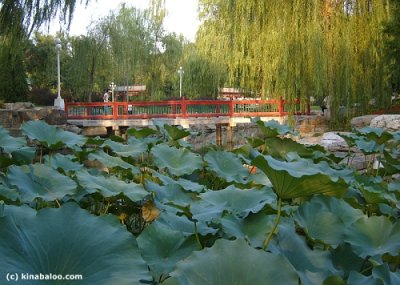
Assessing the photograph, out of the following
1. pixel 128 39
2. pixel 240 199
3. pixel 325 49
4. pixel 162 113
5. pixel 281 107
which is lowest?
pixel 240 199

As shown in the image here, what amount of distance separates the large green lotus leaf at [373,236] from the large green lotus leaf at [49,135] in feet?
3.46

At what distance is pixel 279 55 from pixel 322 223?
28.6 feet

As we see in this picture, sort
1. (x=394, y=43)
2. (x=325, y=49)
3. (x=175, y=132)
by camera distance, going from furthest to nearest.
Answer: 1. (x=325, y=49)
2. (x=394, y=43)
3. (x=175, y=132)

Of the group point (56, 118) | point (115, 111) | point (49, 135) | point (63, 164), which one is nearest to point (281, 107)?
point (115, 111)

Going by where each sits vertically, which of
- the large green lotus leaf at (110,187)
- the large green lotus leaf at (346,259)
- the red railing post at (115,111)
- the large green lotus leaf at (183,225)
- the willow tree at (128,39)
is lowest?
the large green lotus leaf at (346,259)

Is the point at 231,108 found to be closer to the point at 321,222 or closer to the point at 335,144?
the point at 335,144

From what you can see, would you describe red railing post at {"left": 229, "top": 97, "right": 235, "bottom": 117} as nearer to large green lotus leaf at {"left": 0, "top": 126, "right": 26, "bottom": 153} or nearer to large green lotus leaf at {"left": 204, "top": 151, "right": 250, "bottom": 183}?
large green lotus leaf at {"left": 204, "top": 151, "right": 250, "bottom": 183}

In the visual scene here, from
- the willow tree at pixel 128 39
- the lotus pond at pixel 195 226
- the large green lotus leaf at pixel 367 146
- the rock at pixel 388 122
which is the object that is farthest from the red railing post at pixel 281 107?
the lotus pond at pixel 195 226

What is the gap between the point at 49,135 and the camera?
163cm

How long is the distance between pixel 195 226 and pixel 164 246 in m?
0.08

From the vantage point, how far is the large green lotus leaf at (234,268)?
57 centimetres

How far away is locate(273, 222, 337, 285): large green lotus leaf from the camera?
0.76 metres

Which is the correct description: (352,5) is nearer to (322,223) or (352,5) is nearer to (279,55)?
(279,55)

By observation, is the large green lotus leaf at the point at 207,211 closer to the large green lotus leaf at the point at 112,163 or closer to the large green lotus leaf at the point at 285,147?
the large green lotus leaf at the point at 112,163
